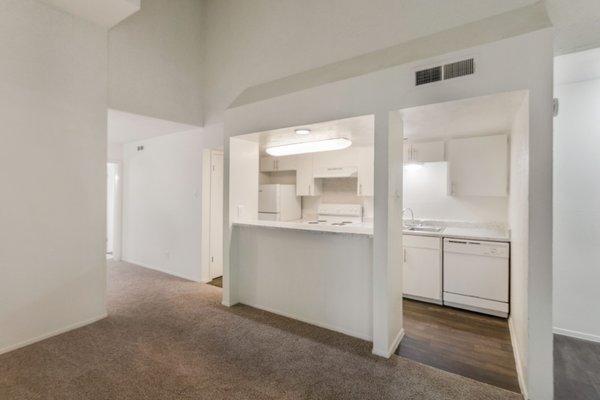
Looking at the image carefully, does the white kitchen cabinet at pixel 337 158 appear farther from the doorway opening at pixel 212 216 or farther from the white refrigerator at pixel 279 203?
the doorway opening at pixel 212 216

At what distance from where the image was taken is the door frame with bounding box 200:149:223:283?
15.1 ft

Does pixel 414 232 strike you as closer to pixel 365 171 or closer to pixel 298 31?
pixel 365 171

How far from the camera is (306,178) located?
17.8 ft

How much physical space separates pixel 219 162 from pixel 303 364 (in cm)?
354

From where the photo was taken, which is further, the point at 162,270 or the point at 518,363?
the point at 162,270

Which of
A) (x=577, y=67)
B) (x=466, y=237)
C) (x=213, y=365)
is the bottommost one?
(x=213, y=365)

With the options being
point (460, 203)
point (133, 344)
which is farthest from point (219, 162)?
point (460, 203)

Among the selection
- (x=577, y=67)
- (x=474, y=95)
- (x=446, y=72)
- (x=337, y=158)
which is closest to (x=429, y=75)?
(x=446, y=72)

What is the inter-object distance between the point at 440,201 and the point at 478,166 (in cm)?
76

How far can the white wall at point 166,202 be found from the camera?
469 cm

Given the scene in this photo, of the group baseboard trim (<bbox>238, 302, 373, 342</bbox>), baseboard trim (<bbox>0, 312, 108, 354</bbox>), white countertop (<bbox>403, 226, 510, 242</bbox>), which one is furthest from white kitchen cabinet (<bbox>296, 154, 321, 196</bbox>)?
baseboard trim (<bbox>0, 312, 108, 354</bbox>)

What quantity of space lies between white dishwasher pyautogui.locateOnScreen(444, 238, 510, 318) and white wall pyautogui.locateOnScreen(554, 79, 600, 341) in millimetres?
465

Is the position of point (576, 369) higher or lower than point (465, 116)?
lower

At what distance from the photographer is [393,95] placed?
2.48 m
